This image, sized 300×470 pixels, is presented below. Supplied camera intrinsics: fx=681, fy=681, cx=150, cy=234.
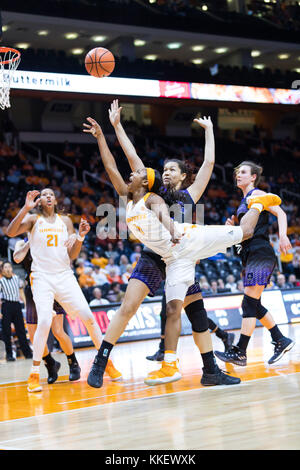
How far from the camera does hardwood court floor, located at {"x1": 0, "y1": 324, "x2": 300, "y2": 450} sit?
13.2 feet

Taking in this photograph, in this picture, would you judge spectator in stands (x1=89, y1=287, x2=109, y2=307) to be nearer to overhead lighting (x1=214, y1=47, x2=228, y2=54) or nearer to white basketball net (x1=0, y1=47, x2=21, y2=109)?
white basketball net (x1=0, y1=47, x2=21, y2=109)

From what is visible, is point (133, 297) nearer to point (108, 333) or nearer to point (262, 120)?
point (108, 333)

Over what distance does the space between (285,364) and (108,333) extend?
229 cm

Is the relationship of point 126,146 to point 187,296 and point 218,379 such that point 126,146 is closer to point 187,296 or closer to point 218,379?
point 187,296

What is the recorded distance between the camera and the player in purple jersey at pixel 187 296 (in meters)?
6.17

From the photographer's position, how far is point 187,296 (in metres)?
6.32

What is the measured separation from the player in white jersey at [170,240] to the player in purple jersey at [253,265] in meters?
1.00

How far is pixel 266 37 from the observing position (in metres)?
28.1

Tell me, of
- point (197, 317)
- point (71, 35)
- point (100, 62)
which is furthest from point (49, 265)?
point (71, 35)

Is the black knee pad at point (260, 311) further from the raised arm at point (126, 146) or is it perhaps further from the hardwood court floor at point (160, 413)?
the raised arm at point (126, 146)

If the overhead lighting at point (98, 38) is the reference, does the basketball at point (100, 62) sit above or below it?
below

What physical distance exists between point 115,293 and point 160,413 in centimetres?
978

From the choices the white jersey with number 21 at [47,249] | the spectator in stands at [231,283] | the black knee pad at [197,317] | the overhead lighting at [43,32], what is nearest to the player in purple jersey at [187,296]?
the black knee pad at [197,317]

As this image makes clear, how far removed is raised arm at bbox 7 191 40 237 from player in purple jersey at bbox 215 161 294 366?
199 cm
